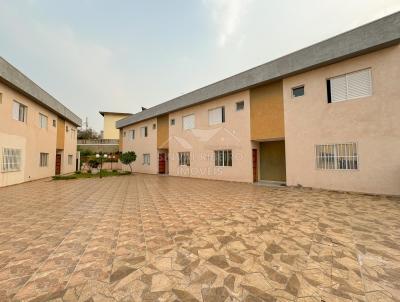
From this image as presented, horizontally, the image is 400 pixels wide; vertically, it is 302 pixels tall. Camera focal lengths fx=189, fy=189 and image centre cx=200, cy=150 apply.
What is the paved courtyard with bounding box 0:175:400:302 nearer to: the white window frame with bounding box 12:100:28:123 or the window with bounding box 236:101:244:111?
the window with bounding box 236:101:244:111

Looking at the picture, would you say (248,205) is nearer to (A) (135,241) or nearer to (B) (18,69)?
(A) (135,241)

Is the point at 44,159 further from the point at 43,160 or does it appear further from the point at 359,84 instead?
the point at 359,84

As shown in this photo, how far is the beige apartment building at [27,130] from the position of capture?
11.0m

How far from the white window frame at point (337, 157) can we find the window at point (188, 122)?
32.9 feet

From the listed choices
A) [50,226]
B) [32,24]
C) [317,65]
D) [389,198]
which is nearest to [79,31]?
[32,24]

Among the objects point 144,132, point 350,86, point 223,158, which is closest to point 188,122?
point 223,158

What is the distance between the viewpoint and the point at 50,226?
4.70 meters

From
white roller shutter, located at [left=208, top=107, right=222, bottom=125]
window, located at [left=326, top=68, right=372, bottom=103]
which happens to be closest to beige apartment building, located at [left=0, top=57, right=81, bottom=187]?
white roller shutter, located at [left=208, top=107, right=222, bottom=125]

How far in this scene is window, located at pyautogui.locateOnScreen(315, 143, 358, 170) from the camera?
8672mm

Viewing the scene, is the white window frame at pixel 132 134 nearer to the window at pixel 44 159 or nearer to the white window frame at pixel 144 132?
the white window frame at pixel 144 132

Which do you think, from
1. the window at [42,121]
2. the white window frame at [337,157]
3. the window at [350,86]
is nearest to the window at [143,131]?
the window at [42,121]

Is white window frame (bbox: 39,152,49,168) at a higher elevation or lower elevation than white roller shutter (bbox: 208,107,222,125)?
lower

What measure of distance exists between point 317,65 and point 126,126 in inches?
881

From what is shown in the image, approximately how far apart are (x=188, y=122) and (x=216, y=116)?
3.38 m
